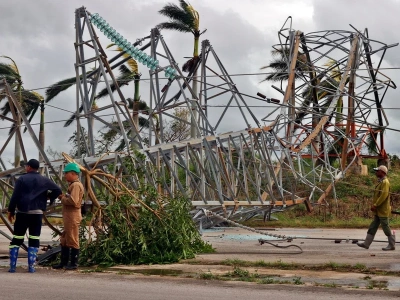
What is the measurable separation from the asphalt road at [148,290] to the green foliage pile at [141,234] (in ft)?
7.29

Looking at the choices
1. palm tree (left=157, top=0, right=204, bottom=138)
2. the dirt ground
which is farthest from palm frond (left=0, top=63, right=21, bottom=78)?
the dirt ground

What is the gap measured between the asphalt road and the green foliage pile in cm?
222

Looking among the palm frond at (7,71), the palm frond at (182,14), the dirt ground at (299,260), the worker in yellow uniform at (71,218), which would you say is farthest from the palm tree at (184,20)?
the worker in yellow uniform at (71,218)

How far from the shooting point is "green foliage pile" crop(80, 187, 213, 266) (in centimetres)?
1495

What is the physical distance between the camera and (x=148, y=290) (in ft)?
35.9

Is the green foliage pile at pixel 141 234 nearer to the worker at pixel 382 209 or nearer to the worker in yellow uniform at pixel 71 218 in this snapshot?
the worker in yellow uniform at pixel 71 218

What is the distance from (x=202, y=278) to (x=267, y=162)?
40.2 feet

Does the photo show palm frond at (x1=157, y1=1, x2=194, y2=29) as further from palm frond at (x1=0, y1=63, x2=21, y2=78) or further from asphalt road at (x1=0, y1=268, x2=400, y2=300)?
asphalt road at (x1=0, y1=268, x2=400, y2=300)

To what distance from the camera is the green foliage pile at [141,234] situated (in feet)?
49.1

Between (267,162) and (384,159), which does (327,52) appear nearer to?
(267,162)

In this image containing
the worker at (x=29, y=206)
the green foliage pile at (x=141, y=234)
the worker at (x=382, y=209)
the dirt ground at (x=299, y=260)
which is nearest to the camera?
the dirt ground at (x=299, y=260)

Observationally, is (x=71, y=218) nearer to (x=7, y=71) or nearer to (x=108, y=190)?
(x=108, y=190)

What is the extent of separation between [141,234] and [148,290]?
4.24 meters

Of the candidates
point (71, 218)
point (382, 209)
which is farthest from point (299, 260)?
point (71, 218)
